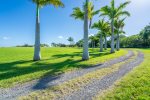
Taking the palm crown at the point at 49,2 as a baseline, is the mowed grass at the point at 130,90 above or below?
below

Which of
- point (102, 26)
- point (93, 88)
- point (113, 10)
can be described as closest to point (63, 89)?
point (93, 88)

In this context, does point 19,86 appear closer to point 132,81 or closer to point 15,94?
point 15,94

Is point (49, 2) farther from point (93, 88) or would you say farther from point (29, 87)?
point (93, 88)

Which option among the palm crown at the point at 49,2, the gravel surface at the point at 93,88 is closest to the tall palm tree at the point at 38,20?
the palm crown at the point at 49,2

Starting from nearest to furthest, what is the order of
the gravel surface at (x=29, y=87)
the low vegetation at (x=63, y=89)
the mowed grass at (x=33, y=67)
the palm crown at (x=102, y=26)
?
1. the low vegetation at (x=63, y=89)
2. the gravel surface at (x=29, y=87)
3. the mowed grass at (x=33, y=67)
4. the palm crown at (x=102, y=26)

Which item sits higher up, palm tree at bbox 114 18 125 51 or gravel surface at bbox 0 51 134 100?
palm tree at bbox 114 18 125 51

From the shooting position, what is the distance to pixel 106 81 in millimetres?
11344

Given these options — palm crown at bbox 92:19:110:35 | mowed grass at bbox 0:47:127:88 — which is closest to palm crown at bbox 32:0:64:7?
mowed grass at bbox 0:47:127:88

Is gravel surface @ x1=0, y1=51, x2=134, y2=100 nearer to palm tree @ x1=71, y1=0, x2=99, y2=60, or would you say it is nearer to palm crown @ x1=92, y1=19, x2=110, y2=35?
palm tree @ x1=71, y1=0, x2=99, y2=60

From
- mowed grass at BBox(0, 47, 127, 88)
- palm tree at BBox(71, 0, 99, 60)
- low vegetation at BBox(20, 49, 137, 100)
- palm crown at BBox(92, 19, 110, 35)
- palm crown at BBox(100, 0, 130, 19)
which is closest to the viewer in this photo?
low vegetation at BBox(20, 49, 137, 100)

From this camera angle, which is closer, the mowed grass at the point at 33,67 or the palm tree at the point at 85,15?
the mowed grass at the point at 33,67

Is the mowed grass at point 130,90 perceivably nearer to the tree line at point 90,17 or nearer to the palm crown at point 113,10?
the tree line at point 90,17

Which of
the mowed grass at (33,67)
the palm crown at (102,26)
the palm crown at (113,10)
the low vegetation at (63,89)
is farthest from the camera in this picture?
the palm crown at (102,26)

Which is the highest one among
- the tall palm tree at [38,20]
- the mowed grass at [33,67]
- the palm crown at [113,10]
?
the palm crown at [113,10]
